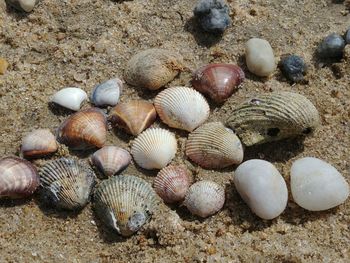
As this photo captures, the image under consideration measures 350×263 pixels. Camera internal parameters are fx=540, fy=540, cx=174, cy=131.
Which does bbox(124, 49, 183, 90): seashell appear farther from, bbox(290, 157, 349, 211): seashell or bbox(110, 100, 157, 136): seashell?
bbox(290, 157, 349, 211): seashell

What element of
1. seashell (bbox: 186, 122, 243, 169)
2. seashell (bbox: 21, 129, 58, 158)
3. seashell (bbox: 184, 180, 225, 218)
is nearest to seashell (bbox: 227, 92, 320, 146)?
seashell (bbox: 186, 122, 243, 169)

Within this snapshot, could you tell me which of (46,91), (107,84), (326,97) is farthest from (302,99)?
(46,91)

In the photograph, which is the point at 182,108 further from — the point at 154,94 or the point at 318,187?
the point at 318,187

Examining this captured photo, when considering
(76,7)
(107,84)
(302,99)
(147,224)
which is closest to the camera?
(147,224)

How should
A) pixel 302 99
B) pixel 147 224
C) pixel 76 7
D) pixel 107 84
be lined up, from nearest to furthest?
pixel 147 224 → pixel 302 99 → pixel 107 84 → pixel 76 7

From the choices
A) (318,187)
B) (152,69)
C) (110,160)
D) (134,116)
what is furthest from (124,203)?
(318,187)

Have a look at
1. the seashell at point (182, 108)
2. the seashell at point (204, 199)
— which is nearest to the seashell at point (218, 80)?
the seashell at point (182, 108)

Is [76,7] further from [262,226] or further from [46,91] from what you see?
[262,226]
